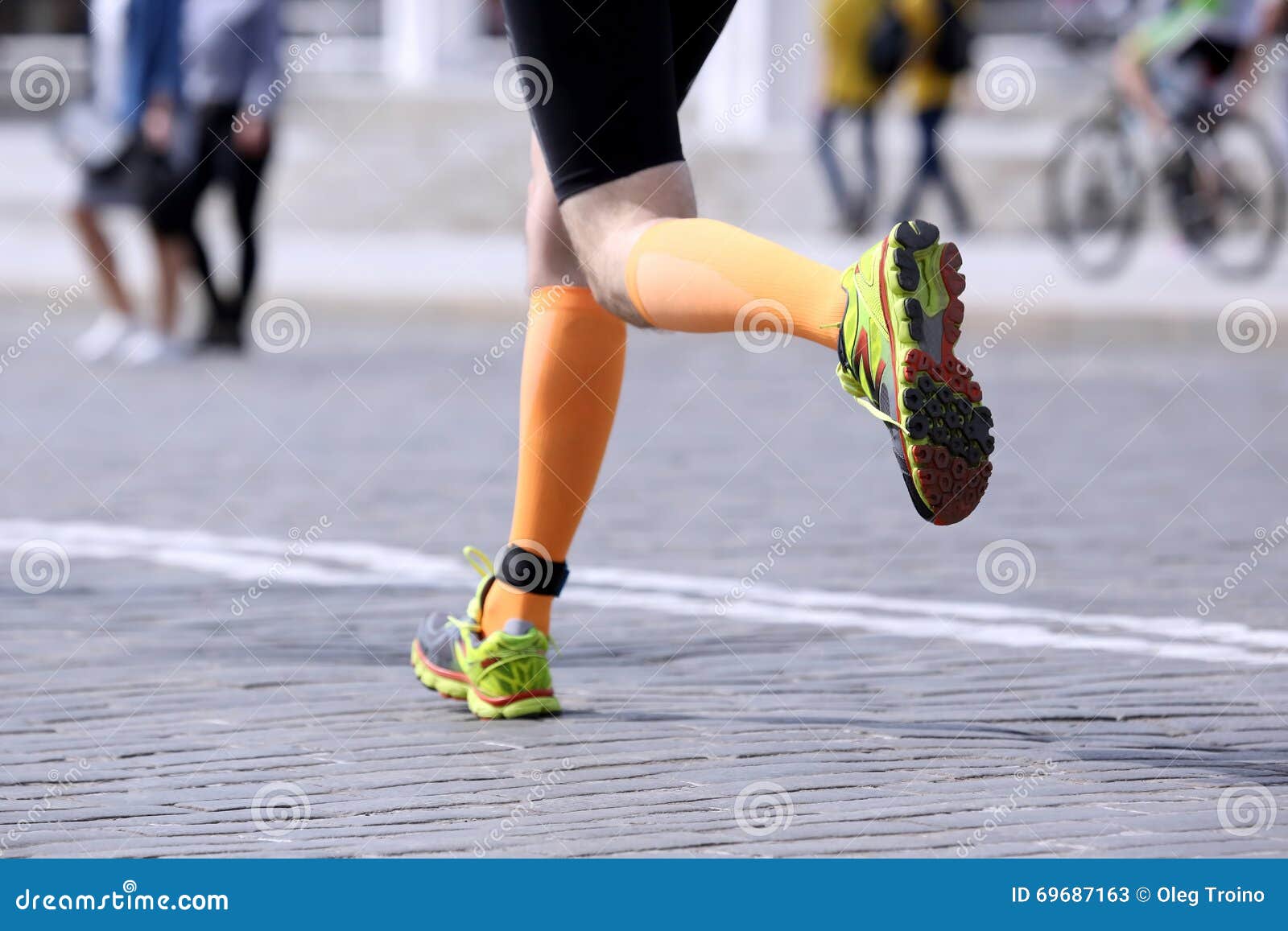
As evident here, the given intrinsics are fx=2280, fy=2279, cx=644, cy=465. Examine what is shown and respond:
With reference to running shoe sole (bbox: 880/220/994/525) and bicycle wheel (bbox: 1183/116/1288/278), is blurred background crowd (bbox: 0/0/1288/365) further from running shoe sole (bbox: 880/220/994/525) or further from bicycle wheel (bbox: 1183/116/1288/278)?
running shoe sole (bbox: 880/220/994/525)

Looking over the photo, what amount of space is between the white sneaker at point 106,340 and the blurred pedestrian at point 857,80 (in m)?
6.05

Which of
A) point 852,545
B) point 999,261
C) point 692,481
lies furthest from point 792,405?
point 999,261

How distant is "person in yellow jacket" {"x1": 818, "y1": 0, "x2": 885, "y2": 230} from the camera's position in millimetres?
15609

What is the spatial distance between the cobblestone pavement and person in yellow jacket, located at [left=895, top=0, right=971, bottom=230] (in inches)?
278

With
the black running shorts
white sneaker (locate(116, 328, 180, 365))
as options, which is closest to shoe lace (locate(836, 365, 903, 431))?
the black running shorts

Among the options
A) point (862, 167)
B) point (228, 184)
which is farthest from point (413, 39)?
point (228, 184)

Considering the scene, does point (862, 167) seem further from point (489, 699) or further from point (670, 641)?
point (489, 699)

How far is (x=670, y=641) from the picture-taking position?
445 cm

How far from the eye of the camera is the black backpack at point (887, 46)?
1555cm

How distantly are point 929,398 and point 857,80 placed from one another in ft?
43.2

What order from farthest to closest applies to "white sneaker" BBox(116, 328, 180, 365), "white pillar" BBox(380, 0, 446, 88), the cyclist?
"white pillar" BBox(380, 0, 446, 88)
the cyclist
"white sneaker" BBox(116, 328, 180, 365)

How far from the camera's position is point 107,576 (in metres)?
5.19
